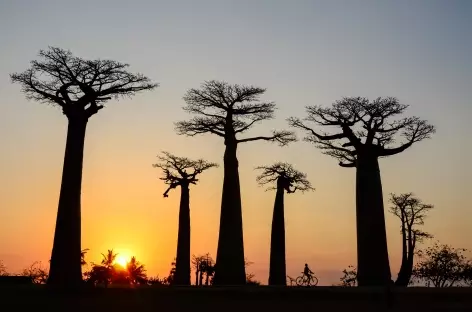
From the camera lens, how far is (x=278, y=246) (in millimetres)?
28797

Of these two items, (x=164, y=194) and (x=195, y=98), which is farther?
(x=164, y=194)

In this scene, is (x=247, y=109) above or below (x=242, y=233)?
above

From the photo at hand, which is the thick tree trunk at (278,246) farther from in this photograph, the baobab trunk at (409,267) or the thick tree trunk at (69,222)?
the thick tree trunk at (69,222)

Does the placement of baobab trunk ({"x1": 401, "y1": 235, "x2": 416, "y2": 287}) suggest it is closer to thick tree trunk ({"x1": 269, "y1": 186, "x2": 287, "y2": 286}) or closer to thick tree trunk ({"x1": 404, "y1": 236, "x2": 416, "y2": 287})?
thick tree trunk ({"x1": 404, "y1": 236, "x2": 416, "y2": 287})

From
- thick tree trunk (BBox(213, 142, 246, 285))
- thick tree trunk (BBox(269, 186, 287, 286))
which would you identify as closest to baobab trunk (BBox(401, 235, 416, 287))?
thick tree trunk (BBox(269, 186, 287, 286))

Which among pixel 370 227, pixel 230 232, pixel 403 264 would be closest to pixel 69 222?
pixel 230 232

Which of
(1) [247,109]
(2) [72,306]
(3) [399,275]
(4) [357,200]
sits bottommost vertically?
(2) [72,306]

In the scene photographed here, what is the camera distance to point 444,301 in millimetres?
13219

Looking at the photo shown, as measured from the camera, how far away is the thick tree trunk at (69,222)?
18047 millimetres

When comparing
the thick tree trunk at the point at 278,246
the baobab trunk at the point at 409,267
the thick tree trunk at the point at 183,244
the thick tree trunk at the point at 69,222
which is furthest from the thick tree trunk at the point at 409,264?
the thick tree trunk at the point at 69,222

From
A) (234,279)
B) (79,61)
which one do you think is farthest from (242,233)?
(79,61)

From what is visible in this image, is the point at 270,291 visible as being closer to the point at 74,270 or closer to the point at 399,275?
the point at 74,270

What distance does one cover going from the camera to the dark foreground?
1169 centimetres

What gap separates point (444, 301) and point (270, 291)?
4063 millimetres
